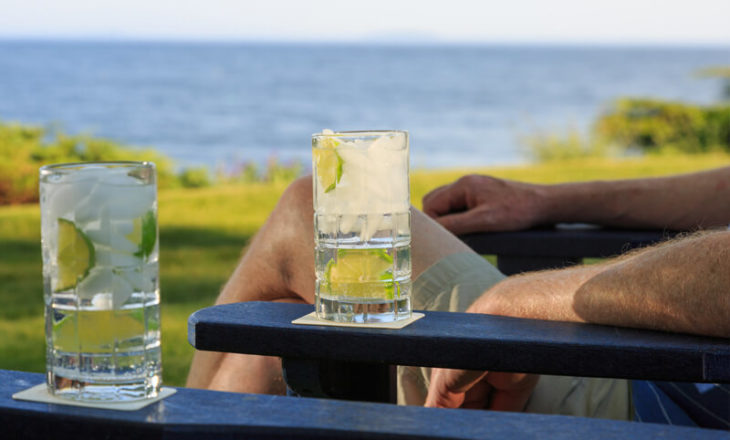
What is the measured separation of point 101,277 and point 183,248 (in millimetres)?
5975

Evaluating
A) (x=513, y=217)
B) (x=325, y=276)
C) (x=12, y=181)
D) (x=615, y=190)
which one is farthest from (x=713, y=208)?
(x=12, y=181)

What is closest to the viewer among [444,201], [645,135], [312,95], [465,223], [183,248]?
[465,223]

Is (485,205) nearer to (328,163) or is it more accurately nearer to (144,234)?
(328,163)

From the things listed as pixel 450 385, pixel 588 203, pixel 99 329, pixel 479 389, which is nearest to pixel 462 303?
pixel 479 389

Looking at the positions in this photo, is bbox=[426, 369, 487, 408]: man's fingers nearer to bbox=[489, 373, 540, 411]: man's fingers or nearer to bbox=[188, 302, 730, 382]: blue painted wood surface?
bbox=[489, 373, 540, 411]: man's fingers

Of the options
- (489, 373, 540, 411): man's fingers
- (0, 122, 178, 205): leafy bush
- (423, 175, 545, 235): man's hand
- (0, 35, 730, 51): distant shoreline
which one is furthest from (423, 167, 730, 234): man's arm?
(0, 35, 730, 51): distant shoreline

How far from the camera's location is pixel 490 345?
111cm

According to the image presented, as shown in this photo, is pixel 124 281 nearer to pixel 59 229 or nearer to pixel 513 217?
pixel 59 229

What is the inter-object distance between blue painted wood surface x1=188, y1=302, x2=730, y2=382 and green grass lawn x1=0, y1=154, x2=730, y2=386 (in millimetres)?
2908

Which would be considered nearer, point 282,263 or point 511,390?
point 511,390

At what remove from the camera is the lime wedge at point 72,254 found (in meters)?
0.96

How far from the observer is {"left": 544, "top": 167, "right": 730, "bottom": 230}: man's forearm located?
93.6 inches

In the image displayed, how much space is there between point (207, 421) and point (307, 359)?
14.3 inches

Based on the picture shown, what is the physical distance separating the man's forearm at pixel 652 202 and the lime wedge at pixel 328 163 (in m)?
1.29
